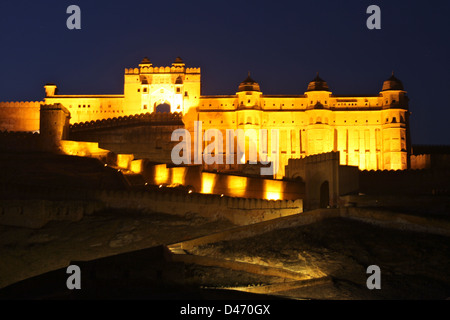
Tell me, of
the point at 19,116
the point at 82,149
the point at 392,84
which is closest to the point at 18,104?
the point at 19,116

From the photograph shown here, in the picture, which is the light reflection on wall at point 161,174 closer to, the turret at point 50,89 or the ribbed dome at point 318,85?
the ribbed dome at point 318,85

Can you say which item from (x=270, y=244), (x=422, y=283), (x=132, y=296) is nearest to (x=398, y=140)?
(x=270, y=244)

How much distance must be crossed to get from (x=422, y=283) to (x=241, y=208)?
18.3 metres

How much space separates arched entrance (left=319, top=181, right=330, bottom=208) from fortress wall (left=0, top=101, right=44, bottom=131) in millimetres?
43356

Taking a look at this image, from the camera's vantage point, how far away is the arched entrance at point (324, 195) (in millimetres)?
46047

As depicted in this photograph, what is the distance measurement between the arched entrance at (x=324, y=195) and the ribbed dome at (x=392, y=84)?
28118 mm

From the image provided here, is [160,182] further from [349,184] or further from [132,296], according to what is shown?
[132,296]

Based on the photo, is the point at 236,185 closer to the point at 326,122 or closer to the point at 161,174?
the point at 161,174

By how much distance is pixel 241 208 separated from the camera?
38562mm

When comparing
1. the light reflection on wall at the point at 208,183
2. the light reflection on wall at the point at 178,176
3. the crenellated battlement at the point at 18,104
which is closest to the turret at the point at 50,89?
the crenellated battlement at the point at 18,104

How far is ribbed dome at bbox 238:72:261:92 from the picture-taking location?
7125cm

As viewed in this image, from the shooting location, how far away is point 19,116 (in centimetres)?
7569

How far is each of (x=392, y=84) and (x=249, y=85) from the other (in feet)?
57.4

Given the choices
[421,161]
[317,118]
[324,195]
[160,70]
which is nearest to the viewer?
[324,195]
